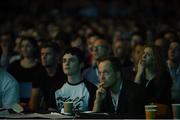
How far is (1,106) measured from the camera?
6.85 meters

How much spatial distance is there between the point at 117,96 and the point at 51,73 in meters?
1.61

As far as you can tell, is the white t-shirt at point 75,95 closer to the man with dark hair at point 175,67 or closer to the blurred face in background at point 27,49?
the man with dark hair at point 175,67

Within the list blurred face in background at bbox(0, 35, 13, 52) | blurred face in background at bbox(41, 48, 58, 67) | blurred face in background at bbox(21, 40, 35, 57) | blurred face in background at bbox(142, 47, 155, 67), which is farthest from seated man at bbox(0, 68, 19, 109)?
blurred face in background at bbox(0, 35, 13, 52)

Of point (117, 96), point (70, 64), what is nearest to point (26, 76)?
point (70, 64)

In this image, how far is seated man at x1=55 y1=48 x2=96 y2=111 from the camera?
7078mm

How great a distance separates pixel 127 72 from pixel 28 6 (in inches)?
736

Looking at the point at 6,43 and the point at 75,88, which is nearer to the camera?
the point at 75,88

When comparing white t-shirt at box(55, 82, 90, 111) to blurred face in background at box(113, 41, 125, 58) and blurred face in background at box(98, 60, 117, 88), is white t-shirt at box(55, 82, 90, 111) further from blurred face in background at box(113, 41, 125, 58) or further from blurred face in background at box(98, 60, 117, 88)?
blurred face in background at box(113, 41, 125, 58)

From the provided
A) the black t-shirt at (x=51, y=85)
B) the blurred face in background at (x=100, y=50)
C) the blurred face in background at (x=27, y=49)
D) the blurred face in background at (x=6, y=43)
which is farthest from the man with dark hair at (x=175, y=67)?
the blurred face in background at (x=6, y=43)

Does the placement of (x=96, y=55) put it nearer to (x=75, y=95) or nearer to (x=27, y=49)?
(x=27, y=49)

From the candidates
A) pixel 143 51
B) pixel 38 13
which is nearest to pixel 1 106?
pixel 143 51

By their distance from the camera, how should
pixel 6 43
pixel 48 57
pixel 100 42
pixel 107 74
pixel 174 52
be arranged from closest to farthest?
pixel 107 74 < pixel 48 57 < pixel 174 52 < pixel 100 42 < pixel 6 43

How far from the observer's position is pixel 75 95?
23.4 ft

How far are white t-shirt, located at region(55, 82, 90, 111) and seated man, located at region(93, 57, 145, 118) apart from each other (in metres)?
0.34
